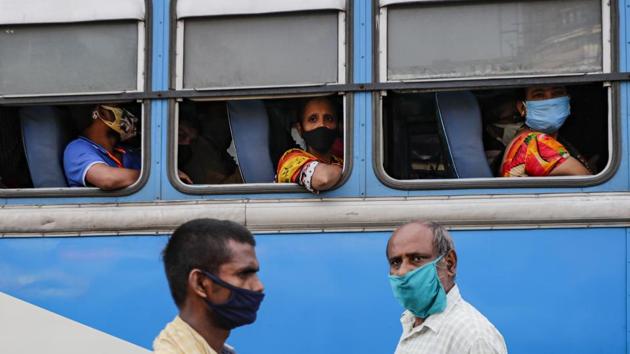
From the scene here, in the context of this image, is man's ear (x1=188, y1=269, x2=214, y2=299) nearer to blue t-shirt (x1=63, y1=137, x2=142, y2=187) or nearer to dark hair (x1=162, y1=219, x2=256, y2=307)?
dark hair (x1=162, y1=219, x2=256, y2=307)

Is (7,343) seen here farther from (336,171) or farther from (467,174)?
(467,174)

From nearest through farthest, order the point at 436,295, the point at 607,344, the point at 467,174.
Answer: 1. the point at 436,295
2. the point at 607,344
3. the point at 467,174

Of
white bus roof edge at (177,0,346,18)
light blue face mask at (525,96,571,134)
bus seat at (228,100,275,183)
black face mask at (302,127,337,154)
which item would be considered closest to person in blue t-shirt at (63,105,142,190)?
bus seat at (228,100,275,183)

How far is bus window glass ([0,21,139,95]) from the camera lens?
5.04 meters

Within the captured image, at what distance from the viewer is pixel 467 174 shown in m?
4.84

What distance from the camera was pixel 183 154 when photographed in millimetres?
4984

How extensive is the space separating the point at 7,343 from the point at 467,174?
88.7 inches

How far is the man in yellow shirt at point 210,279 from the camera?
2.76m

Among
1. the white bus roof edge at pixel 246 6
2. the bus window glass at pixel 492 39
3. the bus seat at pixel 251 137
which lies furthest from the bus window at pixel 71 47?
the bus window glass at pixel 492 39

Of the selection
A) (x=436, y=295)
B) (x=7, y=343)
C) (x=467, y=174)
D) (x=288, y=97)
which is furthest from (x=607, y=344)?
(x=7, y=343)

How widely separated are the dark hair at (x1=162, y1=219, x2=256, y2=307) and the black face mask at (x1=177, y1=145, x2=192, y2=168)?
2.17 metres

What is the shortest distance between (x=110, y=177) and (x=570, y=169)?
208 cm

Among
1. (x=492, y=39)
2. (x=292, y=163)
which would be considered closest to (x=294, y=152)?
(x=292, y=163)

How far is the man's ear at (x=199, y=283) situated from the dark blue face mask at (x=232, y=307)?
12mm
